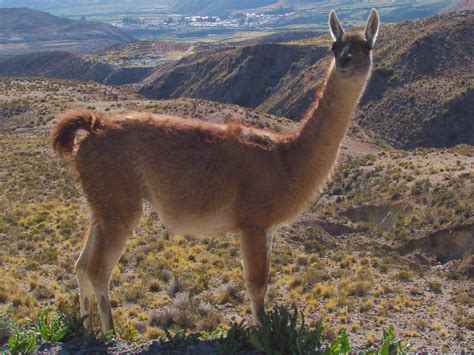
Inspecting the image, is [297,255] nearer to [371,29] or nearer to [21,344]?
[371,29]

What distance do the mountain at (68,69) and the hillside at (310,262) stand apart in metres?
83.1

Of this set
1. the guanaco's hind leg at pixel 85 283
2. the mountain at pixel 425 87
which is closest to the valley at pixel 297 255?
the guanaco's hind leg at pixel 85 283

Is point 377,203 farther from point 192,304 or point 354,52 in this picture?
point 354,52

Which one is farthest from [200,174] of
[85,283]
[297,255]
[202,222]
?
[297,255]

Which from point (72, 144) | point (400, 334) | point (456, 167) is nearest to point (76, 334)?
point (72, 144)

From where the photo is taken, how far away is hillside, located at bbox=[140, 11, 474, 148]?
47.6m

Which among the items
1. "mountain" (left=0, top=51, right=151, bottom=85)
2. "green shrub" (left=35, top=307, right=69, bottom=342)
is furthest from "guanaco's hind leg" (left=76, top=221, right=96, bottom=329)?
"mountain" (left=0, top=51, right=151, bottom=85)

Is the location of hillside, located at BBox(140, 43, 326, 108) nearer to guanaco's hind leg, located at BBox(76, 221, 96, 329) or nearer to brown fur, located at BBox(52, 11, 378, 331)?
brown fur, located at BBox(52, 11, 378, 331)

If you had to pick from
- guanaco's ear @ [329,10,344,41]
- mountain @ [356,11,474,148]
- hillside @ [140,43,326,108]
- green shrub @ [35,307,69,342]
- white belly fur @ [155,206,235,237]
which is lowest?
green shrub @ [35,307,69,342]

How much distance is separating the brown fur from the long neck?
0.01 meters

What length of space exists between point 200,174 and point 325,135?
4.49ft

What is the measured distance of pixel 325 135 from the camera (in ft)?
18.5

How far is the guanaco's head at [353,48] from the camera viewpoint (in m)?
5.34

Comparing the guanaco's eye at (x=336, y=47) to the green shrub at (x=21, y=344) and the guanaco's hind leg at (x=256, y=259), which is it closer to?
the guanaco's hind leg at (x=256, y=259)
